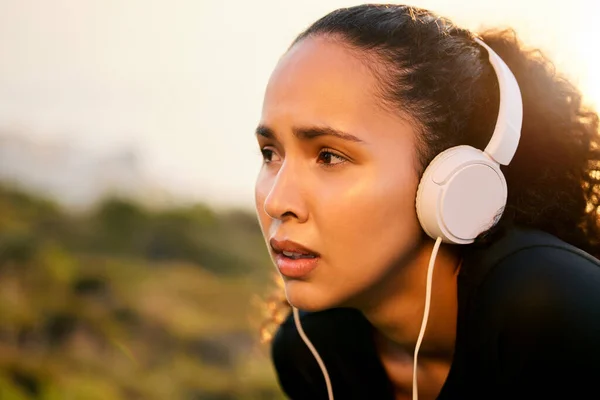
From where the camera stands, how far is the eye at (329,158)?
4.57ft

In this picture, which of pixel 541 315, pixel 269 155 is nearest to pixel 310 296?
pixel 269 155

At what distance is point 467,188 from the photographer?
1.37 m

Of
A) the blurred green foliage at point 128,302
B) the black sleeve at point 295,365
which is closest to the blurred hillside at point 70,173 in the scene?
the blurred green foliage at point 128,302

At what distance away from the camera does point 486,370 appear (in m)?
1.41

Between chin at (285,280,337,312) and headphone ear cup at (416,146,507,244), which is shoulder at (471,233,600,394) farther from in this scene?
chin at (285,280,337,312)

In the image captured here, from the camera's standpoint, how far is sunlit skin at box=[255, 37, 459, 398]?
137 cm

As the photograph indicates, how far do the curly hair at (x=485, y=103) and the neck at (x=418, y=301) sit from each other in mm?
125

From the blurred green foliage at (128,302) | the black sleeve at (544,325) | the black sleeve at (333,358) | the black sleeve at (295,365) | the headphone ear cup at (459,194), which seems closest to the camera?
the black sleeve at (544,325)

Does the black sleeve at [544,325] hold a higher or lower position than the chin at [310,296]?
higher

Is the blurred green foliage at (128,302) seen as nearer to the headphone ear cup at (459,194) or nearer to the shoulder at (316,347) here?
the shoulder at (316,347)

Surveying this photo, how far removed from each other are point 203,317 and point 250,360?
285 millimetres

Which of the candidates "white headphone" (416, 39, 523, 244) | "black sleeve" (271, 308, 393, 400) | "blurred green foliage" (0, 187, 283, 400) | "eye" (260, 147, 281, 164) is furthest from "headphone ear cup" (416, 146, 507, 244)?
"blurred green foliage" (0, 187, 283, 400)

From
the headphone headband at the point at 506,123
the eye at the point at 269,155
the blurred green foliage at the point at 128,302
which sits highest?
the headphone headband at the point at 506,123

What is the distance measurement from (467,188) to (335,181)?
0.22 m
